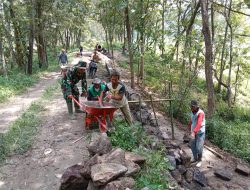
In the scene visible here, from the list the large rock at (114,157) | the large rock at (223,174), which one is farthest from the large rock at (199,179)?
the large rock at (114,157)

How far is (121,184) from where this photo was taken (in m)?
4.71

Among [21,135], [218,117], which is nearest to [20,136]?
[21,135]

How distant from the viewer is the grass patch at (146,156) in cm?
512

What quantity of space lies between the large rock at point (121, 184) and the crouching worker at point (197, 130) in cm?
374

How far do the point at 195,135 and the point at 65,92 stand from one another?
4073 millimetres

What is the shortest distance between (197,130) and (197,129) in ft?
0.09

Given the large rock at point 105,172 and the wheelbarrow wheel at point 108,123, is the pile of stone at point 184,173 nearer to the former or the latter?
the wheelbarrow wheel at point 108,123

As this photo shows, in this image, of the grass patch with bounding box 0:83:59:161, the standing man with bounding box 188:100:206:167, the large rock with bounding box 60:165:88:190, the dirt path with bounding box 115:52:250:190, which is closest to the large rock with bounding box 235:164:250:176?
the dirt path with bounding box 115:52:250:190

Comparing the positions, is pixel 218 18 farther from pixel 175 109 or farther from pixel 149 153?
pixel 149 153

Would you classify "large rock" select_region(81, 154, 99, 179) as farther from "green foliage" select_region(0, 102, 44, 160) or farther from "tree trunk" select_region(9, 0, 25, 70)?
"tree trunk" select_region(9, 0, 25, 70)

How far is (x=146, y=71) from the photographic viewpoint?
27.8 metres

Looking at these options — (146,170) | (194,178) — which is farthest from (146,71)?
(146,170)

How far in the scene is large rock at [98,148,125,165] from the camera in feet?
17.4

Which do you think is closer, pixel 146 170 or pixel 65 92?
pixel 146 170
